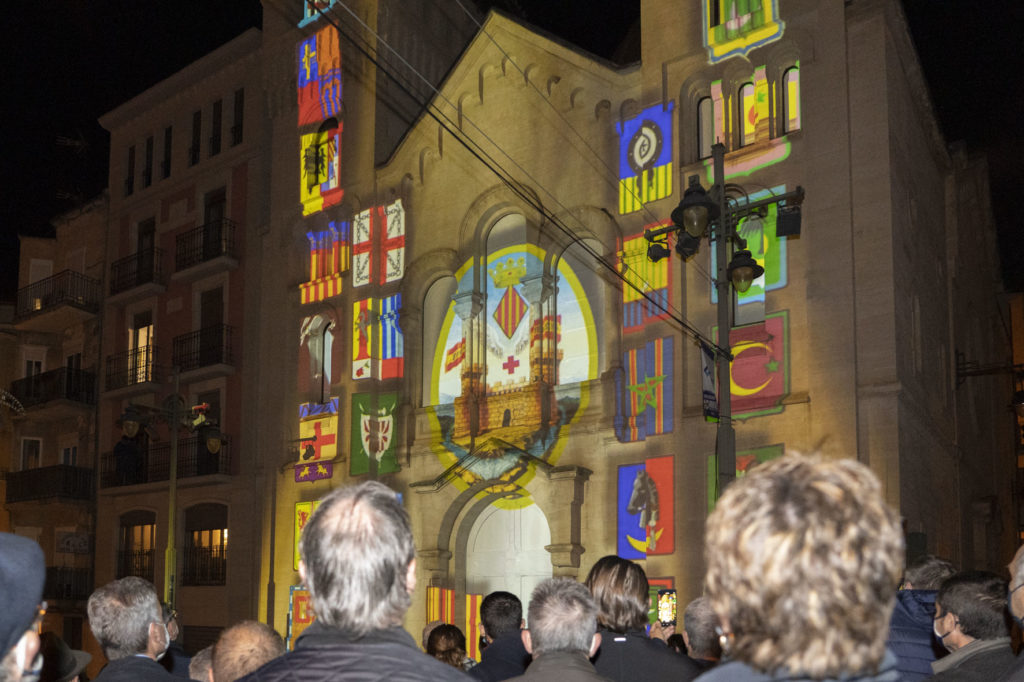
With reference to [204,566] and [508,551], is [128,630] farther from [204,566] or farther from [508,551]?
[204,566]

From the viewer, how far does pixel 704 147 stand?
20.5 meters

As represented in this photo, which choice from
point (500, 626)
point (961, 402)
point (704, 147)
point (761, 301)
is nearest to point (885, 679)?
point (500, 626)

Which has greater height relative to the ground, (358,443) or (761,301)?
(761,301)

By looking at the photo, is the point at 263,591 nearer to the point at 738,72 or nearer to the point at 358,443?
the point at 358,443

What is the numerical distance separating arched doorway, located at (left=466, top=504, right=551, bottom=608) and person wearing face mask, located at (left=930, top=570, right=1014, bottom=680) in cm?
1648

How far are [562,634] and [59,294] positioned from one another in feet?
108

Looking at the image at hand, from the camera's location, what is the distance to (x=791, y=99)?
63.7 feet

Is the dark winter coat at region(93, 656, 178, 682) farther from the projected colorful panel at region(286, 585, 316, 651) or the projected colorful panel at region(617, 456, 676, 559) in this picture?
the projected colorful panel at region(286, 585, 316, 651)

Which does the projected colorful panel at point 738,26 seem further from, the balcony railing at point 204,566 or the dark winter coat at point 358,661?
the dark winter coat at point 358,661

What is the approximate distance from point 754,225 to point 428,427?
8.53m

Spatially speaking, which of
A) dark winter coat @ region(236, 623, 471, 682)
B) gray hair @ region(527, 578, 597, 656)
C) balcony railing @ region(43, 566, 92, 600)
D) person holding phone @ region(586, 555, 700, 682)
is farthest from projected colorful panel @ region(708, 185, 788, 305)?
balcony railing @ region(43, 566, 92, 600)

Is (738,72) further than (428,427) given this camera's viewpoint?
No

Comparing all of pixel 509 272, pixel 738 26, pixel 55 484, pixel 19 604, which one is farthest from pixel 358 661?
pixel 55 484

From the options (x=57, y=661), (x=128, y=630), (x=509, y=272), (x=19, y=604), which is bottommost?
(x=57, y=661)
